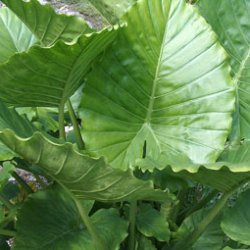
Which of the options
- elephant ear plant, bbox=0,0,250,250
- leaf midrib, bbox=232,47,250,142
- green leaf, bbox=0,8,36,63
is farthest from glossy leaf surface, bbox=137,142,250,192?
green leaf, bbox=0,8,36,63

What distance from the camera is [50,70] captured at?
110 cm

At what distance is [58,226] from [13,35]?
567mm

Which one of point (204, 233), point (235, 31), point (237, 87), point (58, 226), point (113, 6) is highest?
point (113, 6)

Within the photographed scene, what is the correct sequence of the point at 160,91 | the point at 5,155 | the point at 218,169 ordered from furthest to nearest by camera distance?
the point at 160,91 → the point at 5,155 → the point at 218,169

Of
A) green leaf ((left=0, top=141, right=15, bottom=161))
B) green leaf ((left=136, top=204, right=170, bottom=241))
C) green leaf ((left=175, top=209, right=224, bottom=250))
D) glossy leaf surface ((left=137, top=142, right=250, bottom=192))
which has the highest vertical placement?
green leaf ((left=0, top=141, right=15, bottom=161))

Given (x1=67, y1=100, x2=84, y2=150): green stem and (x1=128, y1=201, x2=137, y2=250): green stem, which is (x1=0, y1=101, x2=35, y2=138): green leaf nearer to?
(x1=67, y1=100, x2=84, y2=150): green stem

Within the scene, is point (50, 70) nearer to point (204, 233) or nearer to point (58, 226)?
point (58, 226)

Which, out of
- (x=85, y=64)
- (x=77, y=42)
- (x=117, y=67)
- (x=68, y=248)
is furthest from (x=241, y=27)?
(x=68, y=248)

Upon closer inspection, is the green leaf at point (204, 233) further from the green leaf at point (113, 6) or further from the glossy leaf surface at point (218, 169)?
the green leaf at point (113, 6)

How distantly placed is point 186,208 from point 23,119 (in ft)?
2.06

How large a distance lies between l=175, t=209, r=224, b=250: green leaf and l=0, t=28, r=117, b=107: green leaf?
44 cm

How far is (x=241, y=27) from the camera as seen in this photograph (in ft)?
4.81

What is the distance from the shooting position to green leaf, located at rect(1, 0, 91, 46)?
1075 mm

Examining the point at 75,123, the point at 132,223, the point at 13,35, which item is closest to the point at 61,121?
the point at 75,123
